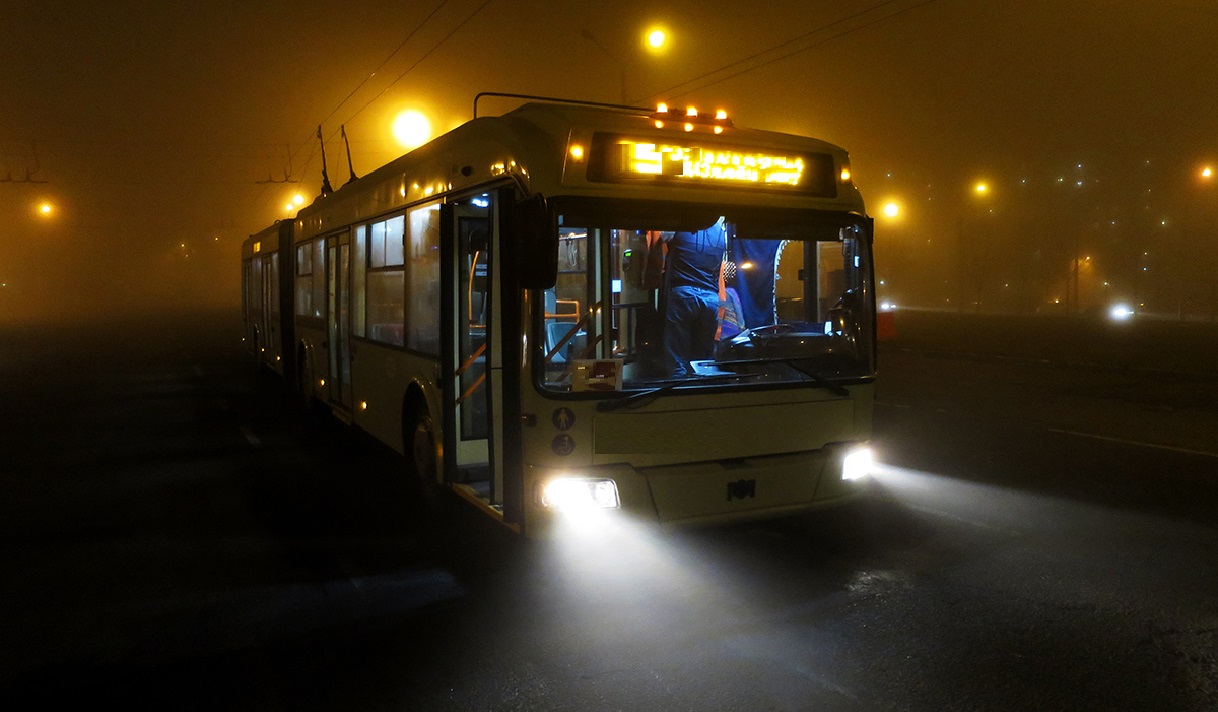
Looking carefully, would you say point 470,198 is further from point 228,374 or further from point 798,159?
point 228,374

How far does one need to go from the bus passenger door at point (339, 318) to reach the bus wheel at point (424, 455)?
8.20 ft

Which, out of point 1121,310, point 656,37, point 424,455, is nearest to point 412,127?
point 656,37

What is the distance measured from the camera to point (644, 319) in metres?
5.90

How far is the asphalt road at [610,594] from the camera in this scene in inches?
173

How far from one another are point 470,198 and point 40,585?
146 inches

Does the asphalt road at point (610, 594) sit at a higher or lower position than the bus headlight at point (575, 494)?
lower

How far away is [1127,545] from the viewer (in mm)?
6668

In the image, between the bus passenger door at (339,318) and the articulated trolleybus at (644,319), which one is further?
the bus passenger door at (339,318)

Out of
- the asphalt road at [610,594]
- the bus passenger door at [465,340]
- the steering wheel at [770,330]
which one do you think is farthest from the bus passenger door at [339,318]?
the steering wheel at [770,330]

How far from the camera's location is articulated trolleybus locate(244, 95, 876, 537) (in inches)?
219

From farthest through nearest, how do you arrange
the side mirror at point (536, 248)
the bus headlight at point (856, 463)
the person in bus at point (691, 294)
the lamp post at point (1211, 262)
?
the lamp post at point (1211, 262) < the bus headlight at point (856, 463) < the person in bus at point (691, 294) < the side mirror at point (536, 248)

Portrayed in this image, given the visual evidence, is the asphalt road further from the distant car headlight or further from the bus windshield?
the distant car headlight

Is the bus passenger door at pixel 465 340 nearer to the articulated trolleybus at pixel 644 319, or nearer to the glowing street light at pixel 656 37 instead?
the articulated trolleybus at pixel 644 319

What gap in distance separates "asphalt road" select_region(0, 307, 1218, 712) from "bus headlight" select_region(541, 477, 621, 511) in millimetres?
266
